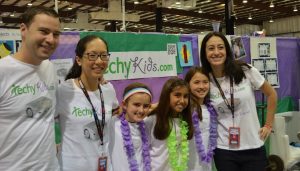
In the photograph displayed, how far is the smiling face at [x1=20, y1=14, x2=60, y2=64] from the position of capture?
5.49 feet

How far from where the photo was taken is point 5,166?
1.67m

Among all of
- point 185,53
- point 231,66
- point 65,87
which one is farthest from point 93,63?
point 185,53

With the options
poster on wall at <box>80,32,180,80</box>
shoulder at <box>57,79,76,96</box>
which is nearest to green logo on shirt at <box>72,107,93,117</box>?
shoulder at <box>57,79,76,96</box>

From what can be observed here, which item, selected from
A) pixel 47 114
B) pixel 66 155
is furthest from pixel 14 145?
pixel 66 155

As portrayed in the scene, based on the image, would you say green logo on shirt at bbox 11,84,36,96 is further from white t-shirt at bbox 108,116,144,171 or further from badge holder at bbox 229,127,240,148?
badge holder at bbox 229,127,240,148

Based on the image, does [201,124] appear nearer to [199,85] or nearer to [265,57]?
[199,85]

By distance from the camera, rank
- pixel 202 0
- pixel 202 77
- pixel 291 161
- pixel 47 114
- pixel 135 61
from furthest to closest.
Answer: pixel 202 0, pixel 291 161, pixel 135 61, pixel 202 77, pixel 47 114

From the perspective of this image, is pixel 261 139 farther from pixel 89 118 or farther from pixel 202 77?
pixel 89 118

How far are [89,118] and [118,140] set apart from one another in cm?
44

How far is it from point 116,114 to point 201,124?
67 centimetres

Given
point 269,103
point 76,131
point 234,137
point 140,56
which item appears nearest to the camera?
point 76,131

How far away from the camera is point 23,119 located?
5.51 feet

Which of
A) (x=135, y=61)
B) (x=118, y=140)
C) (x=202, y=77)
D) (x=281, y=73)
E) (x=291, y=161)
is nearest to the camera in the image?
(x=118, y=140)

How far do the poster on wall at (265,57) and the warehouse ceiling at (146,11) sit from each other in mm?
4187
